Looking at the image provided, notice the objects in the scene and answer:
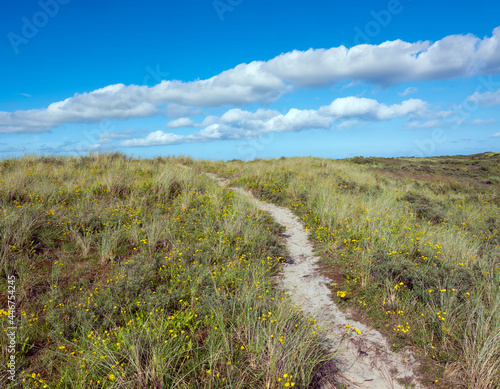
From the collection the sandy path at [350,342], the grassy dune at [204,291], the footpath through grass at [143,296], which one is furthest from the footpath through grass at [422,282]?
the footpath through grass at [143,296]

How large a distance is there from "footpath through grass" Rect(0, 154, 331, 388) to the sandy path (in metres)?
0.39

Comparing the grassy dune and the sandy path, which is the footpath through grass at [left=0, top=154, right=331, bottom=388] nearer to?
the grassy dune

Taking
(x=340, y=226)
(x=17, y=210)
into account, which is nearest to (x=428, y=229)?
(x=340, y=226)

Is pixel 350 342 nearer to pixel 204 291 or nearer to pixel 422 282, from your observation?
pixel 422 282

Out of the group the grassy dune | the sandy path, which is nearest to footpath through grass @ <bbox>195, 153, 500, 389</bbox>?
the grassy dune

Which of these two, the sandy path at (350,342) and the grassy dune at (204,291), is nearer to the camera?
the grassy dune at (204,291)

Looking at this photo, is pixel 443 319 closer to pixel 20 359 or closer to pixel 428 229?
pixel 428 229

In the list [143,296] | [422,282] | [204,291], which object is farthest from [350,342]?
[143,296]

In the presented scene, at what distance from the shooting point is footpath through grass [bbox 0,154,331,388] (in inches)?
122

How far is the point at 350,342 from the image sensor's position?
3.87 meters

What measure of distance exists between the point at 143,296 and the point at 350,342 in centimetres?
333

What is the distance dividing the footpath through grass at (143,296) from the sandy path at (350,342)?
391 millimetres

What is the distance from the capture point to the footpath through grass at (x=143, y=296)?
10.2ft

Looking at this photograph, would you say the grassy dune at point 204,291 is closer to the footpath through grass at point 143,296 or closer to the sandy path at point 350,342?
the footpath through grass at point 143,296
